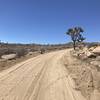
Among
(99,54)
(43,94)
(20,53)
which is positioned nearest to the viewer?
(43,94)

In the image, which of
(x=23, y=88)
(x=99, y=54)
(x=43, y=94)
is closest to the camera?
(x=43, y=94)

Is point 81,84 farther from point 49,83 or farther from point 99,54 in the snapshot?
point 99,54

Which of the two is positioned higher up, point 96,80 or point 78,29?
point 78,29

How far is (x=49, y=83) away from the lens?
12.4 meters

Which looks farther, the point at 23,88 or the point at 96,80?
the point at 96,80

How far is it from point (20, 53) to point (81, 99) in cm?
3369

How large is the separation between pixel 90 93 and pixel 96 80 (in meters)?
2.93

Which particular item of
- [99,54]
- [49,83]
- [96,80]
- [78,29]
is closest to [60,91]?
[49,83]

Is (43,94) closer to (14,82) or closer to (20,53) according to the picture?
(14,82)

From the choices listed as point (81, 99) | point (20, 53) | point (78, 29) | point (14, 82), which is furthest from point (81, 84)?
point (78, 29)

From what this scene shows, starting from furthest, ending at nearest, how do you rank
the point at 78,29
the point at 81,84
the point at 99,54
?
1. the point at 78,29
2. the point at 99,54
3. the point at 81,84

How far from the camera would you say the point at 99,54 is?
1059 inches

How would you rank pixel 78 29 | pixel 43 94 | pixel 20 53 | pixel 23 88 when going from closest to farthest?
pixel 43 94 → pixel 23 88 → pixel 20 53 → pixel 78 29

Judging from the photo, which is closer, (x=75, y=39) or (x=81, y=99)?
(x=81, y=99)
